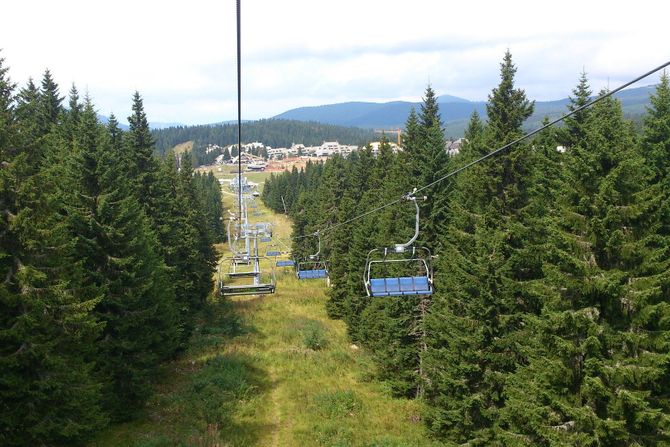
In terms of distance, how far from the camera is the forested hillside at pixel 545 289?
12.4 metres

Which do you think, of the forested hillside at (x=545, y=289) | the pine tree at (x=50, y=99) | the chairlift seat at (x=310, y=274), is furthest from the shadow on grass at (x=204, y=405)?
the pine tree at (x=50, y=99)

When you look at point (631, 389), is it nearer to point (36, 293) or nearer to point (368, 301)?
point (36, 293)

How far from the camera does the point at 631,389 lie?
1236cm

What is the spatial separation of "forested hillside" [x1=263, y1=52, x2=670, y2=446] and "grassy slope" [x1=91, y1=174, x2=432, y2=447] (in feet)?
8.14

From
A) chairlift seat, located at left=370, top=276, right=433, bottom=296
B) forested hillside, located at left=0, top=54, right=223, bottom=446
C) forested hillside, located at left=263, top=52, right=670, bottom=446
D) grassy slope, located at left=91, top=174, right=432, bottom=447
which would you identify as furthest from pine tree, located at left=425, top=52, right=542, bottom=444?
forested hillside, located at left=0, top=54, right=223, bottom=446

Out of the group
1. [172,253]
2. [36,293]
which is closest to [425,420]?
[36,293]

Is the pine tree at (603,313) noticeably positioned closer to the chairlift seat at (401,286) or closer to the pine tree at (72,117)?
the chairlift seat at (401,286)

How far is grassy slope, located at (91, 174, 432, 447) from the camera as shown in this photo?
2033 cm

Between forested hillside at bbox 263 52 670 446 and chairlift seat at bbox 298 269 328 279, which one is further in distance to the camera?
chairlift seat at bbox 298 269 328 279

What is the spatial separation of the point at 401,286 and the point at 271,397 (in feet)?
42.6

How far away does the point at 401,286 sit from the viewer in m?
16.5

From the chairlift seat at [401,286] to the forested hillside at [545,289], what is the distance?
179cm

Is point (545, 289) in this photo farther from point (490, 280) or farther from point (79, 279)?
point (79, 279)

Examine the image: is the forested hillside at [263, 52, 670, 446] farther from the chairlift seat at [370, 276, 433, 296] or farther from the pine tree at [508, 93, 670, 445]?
the chairlift seat at [370, 276, 433, 296]
